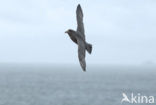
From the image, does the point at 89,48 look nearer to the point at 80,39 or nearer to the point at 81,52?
the point at 80,39

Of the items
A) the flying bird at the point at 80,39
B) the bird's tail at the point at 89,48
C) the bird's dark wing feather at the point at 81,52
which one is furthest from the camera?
the bird's tail at the point at 89,48

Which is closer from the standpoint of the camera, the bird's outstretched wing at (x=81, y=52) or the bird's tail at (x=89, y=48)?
the bird's outstretched wing at (x=81, y=52)

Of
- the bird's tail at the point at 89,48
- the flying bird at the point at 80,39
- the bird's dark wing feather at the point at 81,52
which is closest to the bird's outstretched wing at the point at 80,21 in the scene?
the flying bird at the point at 80,39

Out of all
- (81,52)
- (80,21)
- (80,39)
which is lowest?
(81,52)

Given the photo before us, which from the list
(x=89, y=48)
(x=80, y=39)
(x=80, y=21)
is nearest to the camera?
(x=80, y=39)

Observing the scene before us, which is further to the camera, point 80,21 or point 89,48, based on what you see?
point 80,21

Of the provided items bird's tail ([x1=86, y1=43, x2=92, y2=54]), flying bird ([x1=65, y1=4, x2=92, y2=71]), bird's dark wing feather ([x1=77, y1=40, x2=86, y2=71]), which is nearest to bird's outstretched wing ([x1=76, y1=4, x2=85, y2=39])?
flying bird ([x1=65, y1=4, x2=92, y2=71])

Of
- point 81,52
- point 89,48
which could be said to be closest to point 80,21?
point 89,48

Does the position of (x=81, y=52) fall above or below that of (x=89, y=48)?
below

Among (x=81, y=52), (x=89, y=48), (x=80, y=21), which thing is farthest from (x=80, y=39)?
(x=80, y=21)

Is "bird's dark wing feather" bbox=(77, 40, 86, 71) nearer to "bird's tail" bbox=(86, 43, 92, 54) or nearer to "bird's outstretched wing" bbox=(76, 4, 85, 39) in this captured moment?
"bird's tail" bbox=(86, 43, 92, 54)

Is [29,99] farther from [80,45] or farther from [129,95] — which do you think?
[80,45]

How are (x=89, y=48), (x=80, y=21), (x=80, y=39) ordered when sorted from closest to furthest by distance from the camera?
(x=80, y=39)
(x=89, y=48)
(x=80, y=21)

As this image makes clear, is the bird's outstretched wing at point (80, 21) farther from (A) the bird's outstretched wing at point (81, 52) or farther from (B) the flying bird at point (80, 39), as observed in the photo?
(A) the bird's outstretched wing at point (81, 52)
